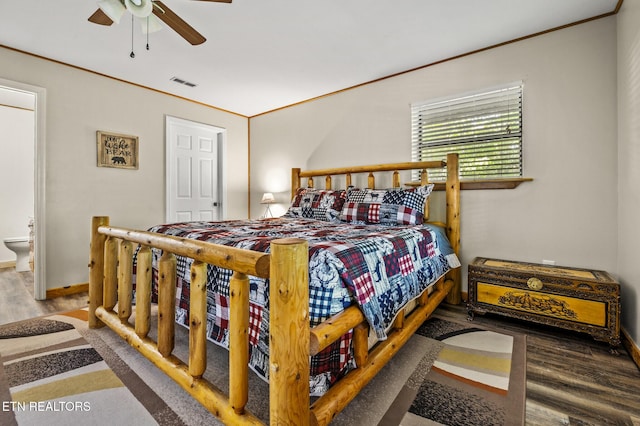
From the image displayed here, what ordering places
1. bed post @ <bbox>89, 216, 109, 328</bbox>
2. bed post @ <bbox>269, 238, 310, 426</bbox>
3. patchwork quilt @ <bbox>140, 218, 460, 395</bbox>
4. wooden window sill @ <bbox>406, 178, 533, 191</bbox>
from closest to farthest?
bed post @ <bbox>269, 238, 310, 426</bbox>
patchwork quilt @ <bbox>140, 218, 460, 395</bbox>
bed post @ <bbox>89, 216, 109, 328</bbox>
wooden window sill @ <bbox>406, 178, 533, 191</bbox>

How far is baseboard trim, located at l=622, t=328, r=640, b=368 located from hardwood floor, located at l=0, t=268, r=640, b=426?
3 cm

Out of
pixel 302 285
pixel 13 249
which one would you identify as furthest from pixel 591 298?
pixel 13 249

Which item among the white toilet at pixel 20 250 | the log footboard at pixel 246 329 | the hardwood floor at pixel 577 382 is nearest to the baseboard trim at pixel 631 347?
the hardwood floor at pixel 577 382

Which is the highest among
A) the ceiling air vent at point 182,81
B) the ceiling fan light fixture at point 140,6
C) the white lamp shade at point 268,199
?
the ceiling air vent at point 182,81

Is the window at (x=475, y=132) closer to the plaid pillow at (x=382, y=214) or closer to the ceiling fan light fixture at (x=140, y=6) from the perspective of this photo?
the plaid pillow at (x=382, y=214)

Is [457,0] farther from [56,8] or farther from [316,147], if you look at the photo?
[56,8]

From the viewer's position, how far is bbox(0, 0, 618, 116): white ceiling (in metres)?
2.12

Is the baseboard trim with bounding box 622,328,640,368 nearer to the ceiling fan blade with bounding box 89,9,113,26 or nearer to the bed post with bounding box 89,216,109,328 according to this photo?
the bed post with bounding box 89,216,109,328

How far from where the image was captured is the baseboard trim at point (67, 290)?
2933 mm

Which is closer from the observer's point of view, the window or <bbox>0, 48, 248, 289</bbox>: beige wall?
the window

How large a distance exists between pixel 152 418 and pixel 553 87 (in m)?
3.36

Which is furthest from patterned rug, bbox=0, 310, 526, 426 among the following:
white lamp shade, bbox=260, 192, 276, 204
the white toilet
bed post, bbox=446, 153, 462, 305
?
the white toilet

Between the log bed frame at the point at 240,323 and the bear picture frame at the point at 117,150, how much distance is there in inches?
64.6

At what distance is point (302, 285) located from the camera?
905 millimetres
